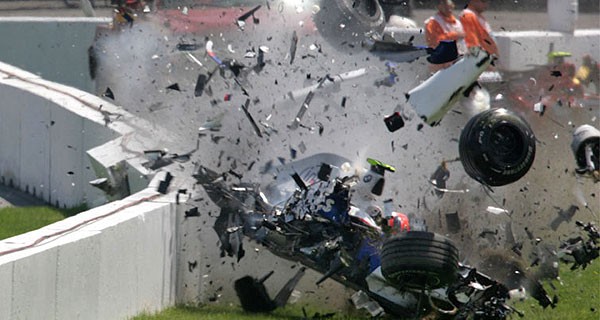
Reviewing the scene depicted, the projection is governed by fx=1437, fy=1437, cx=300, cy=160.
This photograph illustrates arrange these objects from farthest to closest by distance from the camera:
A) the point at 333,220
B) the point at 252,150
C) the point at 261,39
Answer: the point at 261,39
the point at 252,150
the point at 333,220

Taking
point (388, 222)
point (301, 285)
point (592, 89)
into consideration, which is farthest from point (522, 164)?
point (592, 89)

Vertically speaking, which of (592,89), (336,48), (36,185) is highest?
(336,48)

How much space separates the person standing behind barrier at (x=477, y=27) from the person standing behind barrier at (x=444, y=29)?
0.07 metres

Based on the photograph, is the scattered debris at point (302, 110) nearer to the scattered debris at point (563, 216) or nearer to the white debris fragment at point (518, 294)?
the scattered debris at point (563, 216)

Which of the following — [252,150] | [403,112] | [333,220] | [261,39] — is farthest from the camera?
[261,39]

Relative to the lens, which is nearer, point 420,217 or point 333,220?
point 333,220

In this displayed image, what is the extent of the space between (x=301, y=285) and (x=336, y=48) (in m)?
3.08

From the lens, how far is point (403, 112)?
38.0 feet

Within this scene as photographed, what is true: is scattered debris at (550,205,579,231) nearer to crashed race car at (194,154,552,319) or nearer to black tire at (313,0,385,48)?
crashed race car at (194,154,552,319)

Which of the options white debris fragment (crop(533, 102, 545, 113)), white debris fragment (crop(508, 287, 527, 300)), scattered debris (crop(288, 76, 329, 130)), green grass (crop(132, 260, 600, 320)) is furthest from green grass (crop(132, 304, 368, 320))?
white debris fragment (crop(533, 102, 545, 113))

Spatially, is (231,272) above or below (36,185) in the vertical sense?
above

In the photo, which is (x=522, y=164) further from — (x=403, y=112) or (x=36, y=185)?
(x=36, y=185)

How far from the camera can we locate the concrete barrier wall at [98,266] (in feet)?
23.0

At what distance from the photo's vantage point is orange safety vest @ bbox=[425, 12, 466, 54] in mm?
12312
